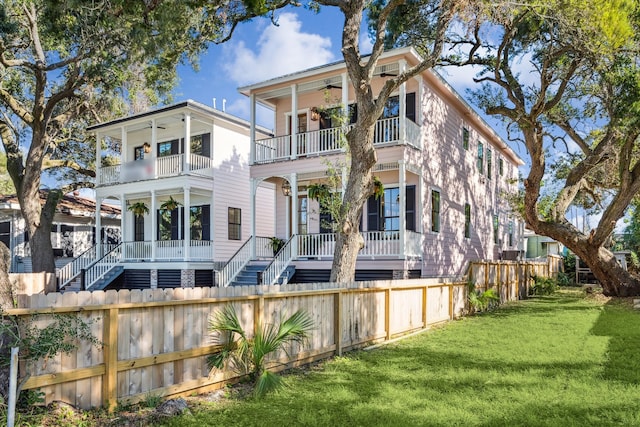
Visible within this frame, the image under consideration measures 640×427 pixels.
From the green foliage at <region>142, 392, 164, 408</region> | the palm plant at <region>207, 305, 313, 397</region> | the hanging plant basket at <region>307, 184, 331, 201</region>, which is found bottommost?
the green foliage at <region>142, 392, 164, 408</region>

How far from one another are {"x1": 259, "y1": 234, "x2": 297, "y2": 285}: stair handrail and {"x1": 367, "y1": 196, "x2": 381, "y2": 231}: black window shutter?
Answer: 2652 millimetres

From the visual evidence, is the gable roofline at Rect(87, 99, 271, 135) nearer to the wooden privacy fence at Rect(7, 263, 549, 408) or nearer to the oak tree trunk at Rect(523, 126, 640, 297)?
the oak tree trunk at Rect(523, 126, 640, 297)

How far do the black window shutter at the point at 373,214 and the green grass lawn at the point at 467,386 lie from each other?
6993mm

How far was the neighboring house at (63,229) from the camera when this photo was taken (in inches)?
972

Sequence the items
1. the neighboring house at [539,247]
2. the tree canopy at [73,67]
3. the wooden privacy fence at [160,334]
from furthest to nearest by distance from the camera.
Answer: the neighboring house at [539,247] < the tree canopy at [73,67] < the wooden privacy fence at [160,334]

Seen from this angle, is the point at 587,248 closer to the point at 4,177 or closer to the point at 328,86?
the point at 328,86

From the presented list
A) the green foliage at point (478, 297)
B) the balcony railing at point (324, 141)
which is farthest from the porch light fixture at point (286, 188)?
the green foliage at point (478, 297)

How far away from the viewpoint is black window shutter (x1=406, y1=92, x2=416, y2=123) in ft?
54.2

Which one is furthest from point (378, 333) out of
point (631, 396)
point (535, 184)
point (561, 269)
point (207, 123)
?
point (561, 269)

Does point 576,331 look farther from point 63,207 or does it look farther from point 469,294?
point 63,207

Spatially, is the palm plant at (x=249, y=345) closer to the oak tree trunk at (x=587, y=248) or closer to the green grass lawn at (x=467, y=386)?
the green grass lawn at (x=467, y=386)

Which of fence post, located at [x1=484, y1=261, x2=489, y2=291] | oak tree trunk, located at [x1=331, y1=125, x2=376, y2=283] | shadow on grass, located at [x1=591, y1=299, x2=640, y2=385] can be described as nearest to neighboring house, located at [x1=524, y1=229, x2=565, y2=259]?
shadow on grass, located at [x1=591, y1=299, x2=640, y2=385]

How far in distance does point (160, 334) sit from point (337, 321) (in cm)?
345

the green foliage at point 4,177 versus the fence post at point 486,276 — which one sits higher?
the green foliage at point 4,177
